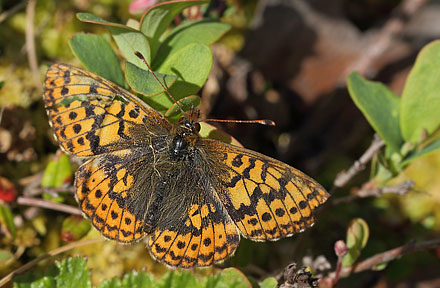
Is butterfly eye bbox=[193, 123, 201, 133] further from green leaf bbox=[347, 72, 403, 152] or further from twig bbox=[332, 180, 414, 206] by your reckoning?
twig bbox=[332, 180, 414, 206]

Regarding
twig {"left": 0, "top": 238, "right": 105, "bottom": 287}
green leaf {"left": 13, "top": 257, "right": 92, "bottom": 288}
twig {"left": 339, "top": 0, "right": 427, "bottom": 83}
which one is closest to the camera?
green leaf {"left": 13, "top": 257, "right": 92, "bottom": 288}

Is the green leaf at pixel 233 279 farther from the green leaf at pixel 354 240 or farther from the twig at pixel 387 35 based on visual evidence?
the twig at pixel 387 35

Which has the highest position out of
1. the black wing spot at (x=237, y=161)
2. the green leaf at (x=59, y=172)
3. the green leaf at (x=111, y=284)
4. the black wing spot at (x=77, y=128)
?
the black wing spot at (x=237, y=161)

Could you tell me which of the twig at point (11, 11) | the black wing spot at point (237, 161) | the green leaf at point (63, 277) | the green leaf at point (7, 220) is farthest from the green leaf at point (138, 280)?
the twig at point (11, 11)

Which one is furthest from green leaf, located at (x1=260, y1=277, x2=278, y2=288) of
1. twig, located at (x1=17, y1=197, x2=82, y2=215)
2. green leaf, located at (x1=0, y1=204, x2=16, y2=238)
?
green leaf, located at (x1=0, y1=204, x2=16, y2=238)

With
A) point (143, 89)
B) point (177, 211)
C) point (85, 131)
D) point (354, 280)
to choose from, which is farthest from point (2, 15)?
point (354, 280)

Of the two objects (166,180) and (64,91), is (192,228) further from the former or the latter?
(64,91)

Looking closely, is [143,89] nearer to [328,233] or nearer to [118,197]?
[118,197]
